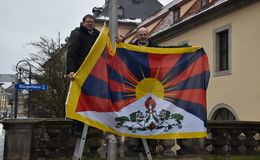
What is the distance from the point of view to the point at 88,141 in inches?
233

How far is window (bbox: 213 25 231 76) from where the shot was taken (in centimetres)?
→ 1695

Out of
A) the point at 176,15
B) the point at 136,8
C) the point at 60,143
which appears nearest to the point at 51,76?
the point at 176,15

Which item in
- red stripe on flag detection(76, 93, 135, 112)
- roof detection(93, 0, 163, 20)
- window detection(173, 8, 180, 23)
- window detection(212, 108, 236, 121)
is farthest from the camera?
roof detection(93, 0, 163, 20)

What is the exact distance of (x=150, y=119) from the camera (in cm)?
432

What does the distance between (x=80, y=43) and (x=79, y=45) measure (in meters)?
0.04

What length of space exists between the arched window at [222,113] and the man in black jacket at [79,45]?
12857mm

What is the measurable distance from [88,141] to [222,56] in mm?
13005

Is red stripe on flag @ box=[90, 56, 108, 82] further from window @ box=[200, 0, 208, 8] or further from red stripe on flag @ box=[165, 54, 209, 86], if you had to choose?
window @ box=[200, 0, 208, 8]

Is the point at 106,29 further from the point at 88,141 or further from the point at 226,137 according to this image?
the point at 226,137

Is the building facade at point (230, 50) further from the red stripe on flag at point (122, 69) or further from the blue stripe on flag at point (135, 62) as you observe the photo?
the red stripe on flag at point (122, 69)

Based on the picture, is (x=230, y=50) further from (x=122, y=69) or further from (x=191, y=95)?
(x=122, y=69)

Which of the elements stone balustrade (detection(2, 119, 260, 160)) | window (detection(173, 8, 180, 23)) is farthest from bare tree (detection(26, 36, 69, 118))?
stone balustrade (detection(2, 119, 260, 160))

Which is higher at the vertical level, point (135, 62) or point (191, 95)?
point (135, 62)

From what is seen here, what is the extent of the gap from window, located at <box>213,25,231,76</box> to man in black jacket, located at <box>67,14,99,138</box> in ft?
43.7
